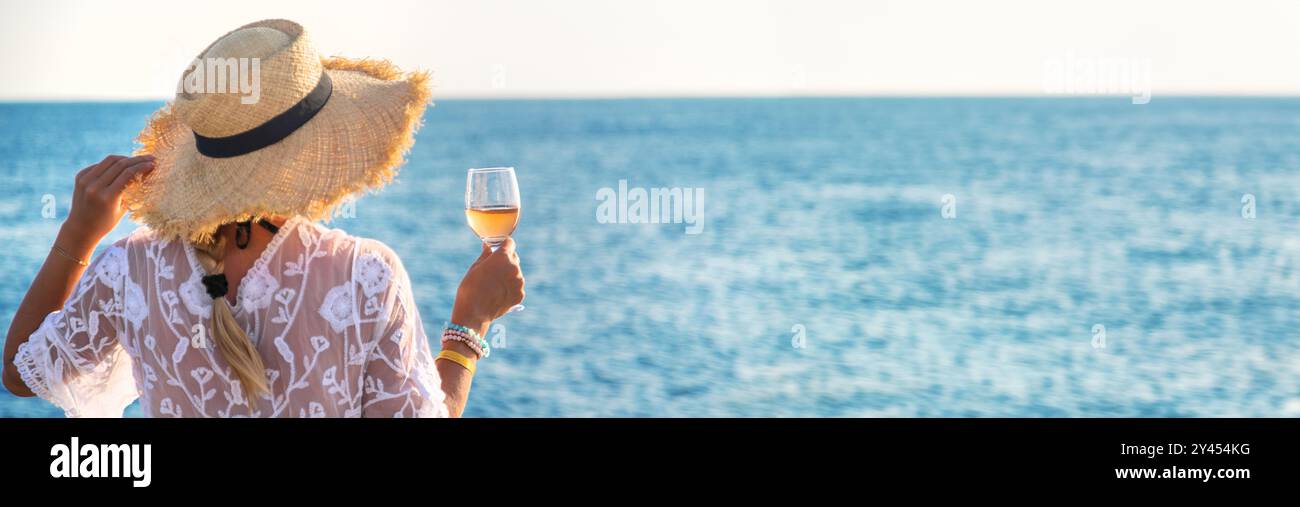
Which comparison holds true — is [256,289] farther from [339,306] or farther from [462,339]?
[462,339]

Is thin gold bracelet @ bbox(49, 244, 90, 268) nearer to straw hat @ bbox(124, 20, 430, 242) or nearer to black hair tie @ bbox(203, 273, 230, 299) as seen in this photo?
straw hat @ bbox(124, 20, 430, 242)

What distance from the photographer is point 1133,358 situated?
27312 millimetres

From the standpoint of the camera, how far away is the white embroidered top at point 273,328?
7.89ft

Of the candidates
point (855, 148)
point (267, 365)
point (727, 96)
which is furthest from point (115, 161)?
point (727, 96)

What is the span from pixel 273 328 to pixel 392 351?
0.22m

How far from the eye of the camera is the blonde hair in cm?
234

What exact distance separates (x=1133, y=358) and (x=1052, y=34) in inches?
2402

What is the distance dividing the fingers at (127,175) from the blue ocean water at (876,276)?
275cm

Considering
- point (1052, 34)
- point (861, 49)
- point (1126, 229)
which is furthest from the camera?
point (861, 49)

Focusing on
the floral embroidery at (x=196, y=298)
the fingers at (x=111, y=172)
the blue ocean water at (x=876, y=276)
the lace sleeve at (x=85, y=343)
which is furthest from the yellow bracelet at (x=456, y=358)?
the blue ocean water at (x=876, y=276)

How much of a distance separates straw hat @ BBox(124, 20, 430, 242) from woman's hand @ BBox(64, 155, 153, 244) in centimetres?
5

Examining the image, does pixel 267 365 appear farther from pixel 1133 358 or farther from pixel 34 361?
pixel 1133 358

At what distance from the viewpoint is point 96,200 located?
241 centimetres
